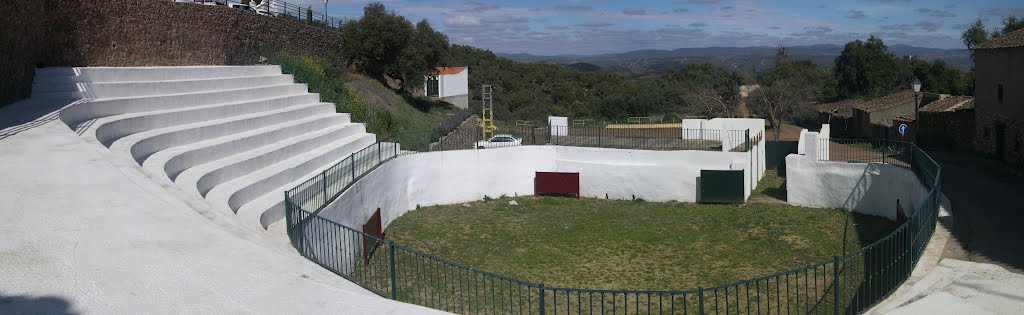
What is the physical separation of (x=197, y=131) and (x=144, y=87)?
235 cm

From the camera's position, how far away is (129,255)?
7629mm

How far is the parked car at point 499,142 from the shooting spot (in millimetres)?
23672

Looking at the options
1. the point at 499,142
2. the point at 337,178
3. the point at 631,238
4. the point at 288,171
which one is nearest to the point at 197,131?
the point at 288,171

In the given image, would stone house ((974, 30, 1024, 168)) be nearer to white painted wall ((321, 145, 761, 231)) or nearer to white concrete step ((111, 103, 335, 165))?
white painted wall ((321, 145, 761, 231))

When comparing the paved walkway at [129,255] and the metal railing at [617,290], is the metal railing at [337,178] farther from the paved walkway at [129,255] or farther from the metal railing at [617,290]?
the paved walkway at [129,255]

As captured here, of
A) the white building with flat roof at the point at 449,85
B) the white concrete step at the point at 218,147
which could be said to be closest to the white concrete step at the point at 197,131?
the white concrete step at the point at 218,147

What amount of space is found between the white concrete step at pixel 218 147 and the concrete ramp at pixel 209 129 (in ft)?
0.06

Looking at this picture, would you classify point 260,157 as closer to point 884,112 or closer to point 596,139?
point 596,139

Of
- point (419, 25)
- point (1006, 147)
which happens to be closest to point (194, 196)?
point (1006, 147)

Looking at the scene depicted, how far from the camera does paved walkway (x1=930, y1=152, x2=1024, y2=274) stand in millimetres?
10672

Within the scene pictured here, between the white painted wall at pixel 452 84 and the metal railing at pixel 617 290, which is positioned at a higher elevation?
the white painted wall at pixel 452 84

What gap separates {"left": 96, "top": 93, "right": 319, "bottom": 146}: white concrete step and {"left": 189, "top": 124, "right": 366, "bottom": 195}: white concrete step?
1.29m

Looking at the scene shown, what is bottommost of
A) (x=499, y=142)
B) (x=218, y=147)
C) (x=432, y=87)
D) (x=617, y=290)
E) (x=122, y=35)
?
(x=617, y=290)

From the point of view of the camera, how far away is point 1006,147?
21844mm
